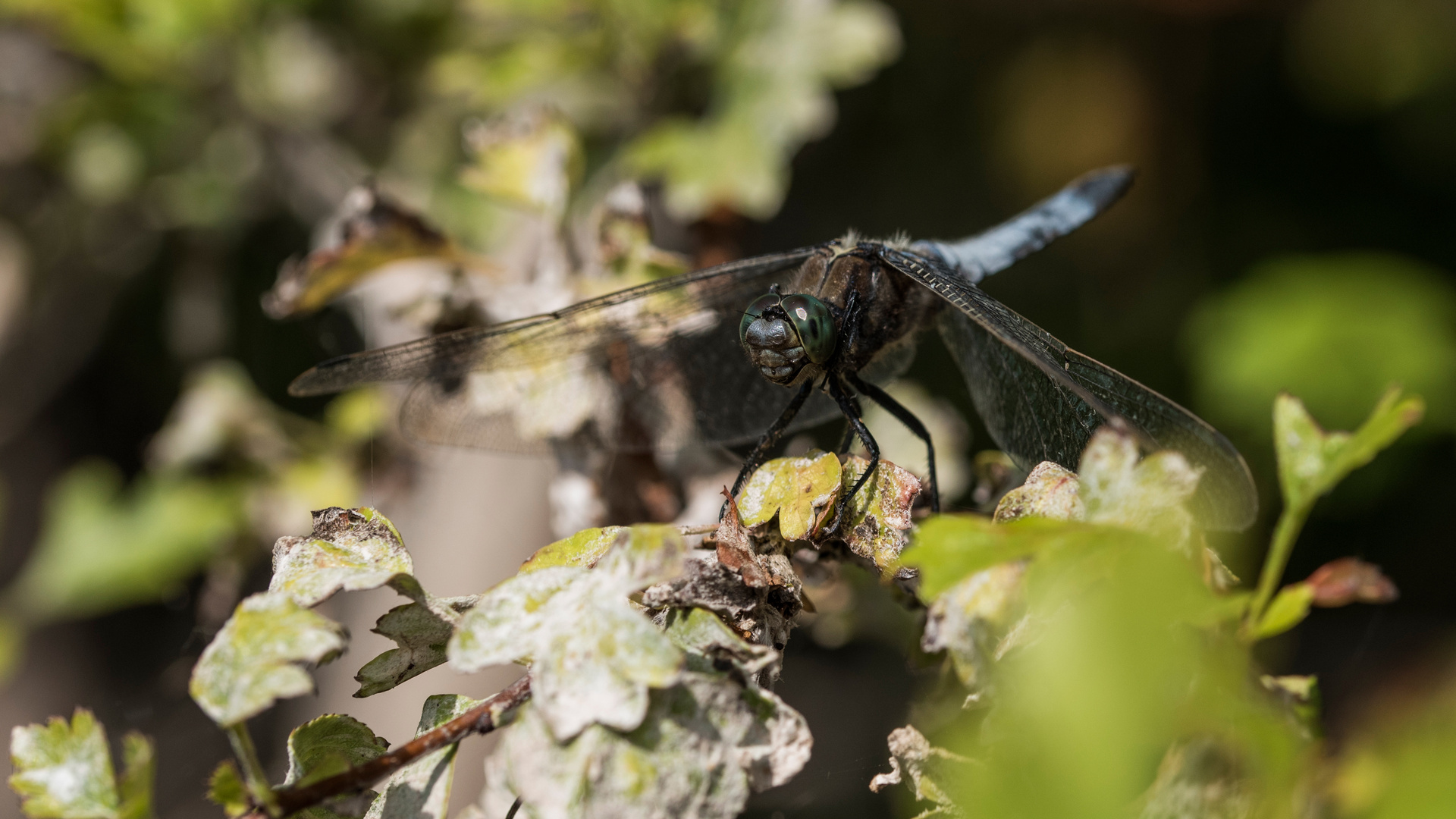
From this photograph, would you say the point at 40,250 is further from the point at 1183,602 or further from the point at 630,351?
the point at 1183,602

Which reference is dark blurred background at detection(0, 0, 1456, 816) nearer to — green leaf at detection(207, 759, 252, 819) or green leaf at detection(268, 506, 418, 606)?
green leaf at detection(268, 506, 418, 606)

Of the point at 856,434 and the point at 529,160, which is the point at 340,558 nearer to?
the point at 856,434

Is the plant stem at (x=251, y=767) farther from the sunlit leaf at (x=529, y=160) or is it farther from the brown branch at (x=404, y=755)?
the sunlit leaf at (x=529, y=160)

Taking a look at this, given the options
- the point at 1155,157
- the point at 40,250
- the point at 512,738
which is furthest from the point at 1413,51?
the point at 40,250

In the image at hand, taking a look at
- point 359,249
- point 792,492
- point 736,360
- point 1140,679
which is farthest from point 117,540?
point 1140,679

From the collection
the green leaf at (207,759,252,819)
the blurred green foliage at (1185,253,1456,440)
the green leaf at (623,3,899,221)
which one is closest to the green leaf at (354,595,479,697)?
the green leaf at (207,759,252,819)

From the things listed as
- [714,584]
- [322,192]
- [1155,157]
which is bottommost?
[1155,157]

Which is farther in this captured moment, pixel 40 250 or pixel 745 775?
pixel 40 250
